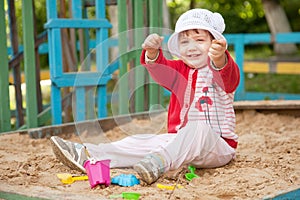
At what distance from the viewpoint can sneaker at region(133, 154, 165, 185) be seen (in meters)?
2.55

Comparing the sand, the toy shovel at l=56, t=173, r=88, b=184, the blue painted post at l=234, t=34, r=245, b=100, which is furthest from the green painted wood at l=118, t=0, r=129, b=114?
the blue painted post at l=234, t=34, r=245, b=100

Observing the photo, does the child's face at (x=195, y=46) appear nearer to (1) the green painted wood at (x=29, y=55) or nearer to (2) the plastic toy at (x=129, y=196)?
(2) the plastic toy at (x=129, y=196)

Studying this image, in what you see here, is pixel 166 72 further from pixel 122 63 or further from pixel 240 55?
pixel 240 55

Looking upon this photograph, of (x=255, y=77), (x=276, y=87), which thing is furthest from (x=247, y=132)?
(x=255, y=77)

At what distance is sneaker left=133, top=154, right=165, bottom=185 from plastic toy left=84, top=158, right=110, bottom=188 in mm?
138

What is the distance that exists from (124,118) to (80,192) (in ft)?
5.85

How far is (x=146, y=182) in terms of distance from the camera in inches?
102

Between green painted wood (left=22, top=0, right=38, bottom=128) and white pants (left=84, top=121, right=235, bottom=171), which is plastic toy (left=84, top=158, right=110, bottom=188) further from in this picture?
green painted wood (left=22, top=0, right=38, bottom=128)

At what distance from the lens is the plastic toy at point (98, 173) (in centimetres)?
254

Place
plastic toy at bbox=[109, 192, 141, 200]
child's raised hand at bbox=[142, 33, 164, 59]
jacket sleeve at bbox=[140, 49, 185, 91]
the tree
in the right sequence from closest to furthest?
plastic toy at bbox=[109, 192, 141, 200], child's raised hand at bbox=[142, 33, 164, 59], jacket sleeve at bbox=[140, 49, 185, 91], the tree

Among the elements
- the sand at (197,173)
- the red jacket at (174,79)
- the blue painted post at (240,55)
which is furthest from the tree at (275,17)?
the red jacket at (174,79)

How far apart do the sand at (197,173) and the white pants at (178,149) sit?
0.19 ft

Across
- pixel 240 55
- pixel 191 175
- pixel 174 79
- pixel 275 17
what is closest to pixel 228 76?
pixel 174 79

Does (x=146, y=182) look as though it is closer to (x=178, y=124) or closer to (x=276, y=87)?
(x=178, y=124)
